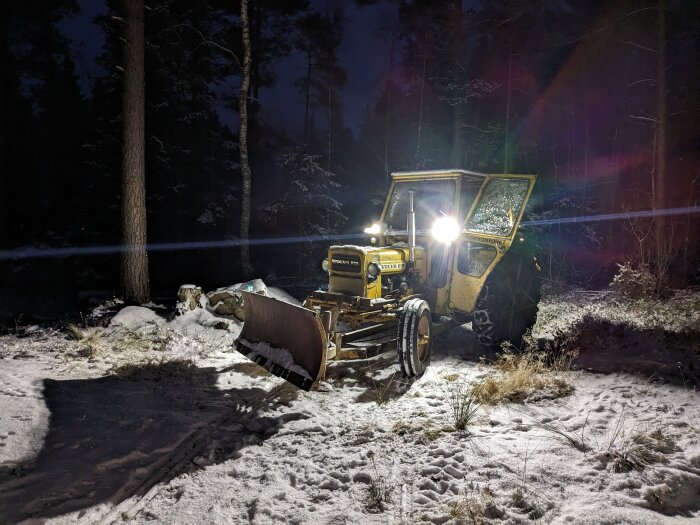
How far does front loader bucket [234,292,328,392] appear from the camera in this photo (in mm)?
4688

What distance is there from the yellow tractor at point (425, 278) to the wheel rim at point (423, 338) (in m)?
0.01

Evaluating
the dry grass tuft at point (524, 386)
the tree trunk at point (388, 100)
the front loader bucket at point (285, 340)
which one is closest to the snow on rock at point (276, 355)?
the front loader bucket at point (285, 340)

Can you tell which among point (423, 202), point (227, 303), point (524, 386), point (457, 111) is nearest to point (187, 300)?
point (227, 303)

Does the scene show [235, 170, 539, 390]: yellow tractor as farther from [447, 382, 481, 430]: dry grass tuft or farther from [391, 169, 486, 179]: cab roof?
[447, 382, 481, 430]: dry grass tuft

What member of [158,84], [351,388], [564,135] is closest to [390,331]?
[351,388]

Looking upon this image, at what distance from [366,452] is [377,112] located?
1011 inches

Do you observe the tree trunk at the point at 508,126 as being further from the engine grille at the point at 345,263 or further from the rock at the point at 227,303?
the engine grille at the point at 345,263

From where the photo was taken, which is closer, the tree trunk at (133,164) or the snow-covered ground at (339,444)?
the snow-covered ground at (339,444)

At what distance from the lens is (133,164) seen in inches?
341

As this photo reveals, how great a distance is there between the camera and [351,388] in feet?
17.3

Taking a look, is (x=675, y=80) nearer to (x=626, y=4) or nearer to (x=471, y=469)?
(x=626, y=4)

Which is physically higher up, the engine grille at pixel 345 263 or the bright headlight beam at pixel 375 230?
the bright headlight beam at pixel 375 230

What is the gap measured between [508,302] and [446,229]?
1450 mm

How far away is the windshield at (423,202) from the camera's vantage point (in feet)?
21.9
